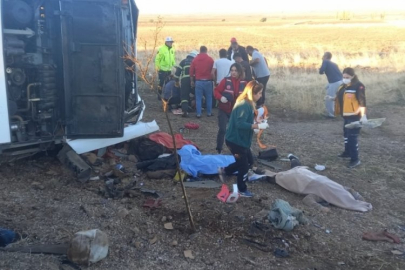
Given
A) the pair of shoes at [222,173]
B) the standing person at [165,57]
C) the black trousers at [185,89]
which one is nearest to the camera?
the pair of shoes at [222,173]

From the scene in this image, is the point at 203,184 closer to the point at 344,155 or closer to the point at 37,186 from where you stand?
the point at 37,186

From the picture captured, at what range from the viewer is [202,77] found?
11.5m

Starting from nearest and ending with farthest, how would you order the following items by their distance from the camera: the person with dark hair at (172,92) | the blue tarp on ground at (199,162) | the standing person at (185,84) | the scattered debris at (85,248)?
1. the scattered debris at (85,248)
2. the blue tarp on ground at (199,162)
3. the standing person at (185,84)
4. the person with dark hair at (172,92)

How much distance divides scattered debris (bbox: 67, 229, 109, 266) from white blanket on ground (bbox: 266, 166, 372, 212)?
3198mm

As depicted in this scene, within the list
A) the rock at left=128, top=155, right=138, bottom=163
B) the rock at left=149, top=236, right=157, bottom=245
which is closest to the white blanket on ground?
the rock at left=128, top=155, right=138, bottom=163

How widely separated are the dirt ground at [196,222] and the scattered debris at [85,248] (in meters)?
0.12

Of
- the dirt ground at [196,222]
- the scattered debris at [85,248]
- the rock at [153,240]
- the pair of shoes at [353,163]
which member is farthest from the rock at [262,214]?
the pair of shoes at [353,163]

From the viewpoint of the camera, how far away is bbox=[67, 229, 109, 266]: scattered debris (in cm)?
442

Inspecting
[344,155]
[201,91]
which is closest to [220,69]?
[201,91]

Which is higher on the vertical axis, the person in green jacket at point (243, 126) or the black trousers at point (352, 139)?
the person in green jacket at point (243, 126)

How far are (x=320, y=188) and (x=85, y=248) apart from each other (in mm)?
3456

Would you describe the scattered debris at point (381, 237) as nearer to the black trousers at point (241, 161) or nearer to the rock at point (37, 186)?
the black trousers at point (241, 161)

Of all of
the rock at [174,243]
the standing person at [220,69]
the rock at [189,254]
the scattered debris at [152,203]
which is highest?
the standing person at [220,69]

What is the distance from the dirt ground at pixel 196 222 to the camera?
4867 millimetres
